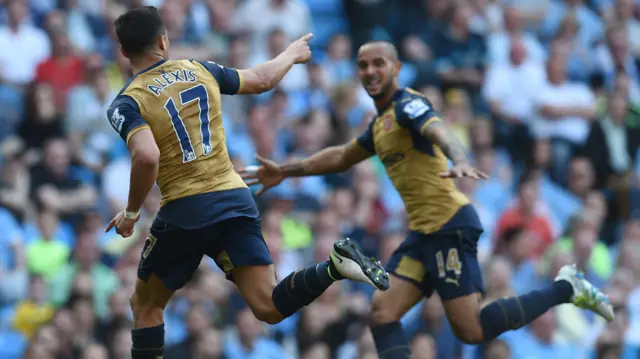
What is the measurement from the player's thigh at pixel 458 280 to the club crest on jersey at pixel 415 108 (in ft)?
3.30

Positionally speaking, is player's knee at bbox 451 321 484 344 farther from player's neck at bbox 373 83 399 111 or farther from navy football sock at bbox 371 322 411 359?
player's neck at bbox 373 83 399 111

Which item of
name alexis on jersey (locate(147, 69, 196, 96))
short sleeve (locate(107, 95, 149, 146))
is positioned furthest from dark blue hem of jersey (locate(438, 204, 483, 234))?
short sleeve (locate(107, 95, 149, 146))

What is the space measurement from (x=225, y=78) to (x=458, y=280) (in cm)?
Answer: 243

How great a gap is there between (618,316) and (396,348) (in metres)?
4.95

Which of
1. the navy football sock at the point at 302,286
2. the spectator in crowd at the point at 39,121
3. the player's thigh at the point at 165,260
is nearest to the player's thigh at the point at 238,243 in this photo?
the player's thigh at the point at 165,260

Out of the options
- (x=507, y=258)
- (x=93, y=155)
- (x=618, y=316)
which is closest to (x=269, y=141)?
(x=93, y=155)

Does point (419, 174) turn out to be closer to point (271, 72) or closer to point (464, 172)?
point (464, 172)

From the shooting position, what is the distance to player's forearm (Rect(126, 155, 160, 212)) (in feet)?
25.0

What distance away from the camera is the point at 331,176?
1481 cm

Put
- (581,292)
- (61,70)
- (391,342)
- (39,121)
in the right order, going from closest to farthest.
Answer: (391,342) → (581,292) → (39,121) → (61,70)

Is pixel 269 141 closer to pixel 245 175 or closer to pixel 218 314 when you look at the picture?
pixel 218 314

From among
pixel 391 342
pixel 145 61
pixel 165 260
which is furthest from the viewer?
pixel 391 342

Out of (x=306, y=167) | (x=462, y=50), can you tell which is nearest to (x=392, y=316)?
(x=306, y=167)

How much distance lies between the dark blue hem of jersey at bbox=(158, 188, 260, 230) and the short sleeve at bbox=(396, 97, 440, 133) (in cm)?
156
